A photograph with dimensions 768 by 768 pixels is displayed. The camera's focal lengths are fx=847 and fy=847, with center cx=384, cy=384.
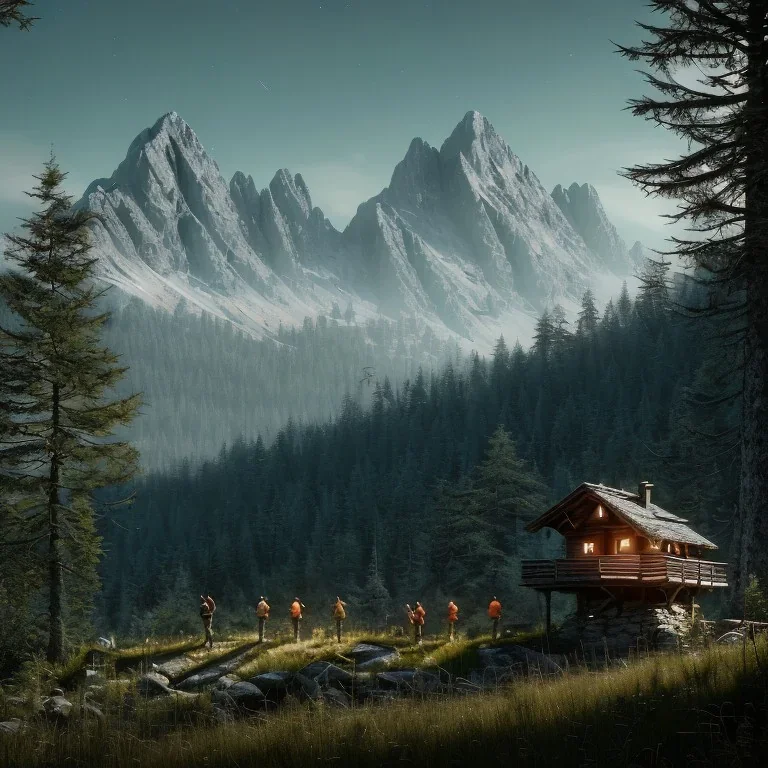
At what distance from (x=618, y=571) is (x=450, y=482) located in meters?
52.9

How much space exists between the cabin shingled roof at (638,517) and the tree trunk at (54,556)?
52.1 feet

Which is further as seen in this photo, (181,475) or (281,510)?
(181,475)

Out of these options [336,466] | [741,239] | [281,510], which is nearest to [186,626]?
[741,239]

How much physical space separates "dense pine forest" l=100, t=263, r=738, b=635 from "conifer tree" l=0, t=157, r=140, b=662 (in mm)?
30974

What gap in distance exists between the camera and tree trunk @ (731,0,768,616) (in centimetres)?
2089

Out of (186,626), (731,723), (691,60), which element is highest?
(691,60)

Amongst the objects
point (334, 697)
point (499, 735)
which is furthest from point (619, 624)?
point (499, 735)

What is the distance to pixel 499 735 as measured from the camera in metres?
9.70

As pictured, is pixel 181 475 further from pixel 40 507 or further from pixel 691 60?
pixel 691 60

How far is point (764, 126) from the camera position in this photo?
20953mm

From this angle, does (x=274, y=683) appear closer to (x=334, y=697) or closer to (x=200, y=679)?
(x=200, y=679)

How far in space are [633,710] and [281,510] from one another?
352 ft

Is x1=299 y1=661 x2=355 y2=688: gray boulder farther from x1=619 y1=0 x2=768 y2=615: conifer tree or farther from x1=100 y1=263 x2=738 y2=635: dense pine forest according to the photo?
x1=100 y1=263 x2=738 y2=635: dense pine forest

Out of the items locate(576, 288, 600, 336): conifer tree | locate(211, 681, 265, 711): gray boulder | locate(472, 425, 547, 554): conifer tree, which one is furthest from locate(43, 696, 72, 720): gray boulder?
locate(576, 288, 600, 336): conifer tree
